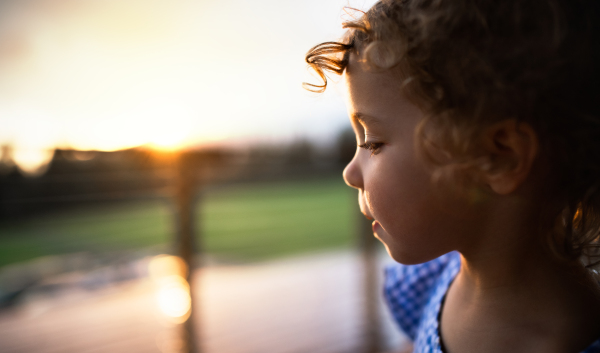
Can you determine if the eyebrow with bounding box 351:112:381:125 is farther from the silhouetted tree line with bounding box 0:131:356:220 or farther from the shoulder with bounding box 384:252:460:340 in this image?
the silhouetted tree line with bounding box 0:131:356:220

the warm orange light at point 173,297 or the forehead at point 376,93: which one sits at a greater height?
the forehead at point 376,93

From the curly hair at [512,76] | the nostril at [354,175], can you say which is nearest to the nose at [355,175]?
the nostril at [354,175]

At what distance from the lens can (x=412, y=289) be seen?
2.43ft

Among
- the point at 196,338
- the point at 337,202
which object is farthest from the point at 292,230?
the point at 196,338

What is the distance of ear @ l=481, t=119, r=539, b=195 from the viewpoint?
389 millimetres

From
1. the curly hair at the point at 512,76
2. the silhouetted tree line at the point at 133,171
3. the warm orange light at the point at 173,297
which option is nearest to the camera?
the curly hair at the point at 512,76

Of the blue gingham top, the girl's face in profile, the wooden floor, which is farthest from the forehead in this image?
the wooden floor

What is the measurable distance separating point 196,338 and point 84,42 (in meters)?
3.59

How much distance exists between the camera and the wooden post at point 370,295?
192 centimetres

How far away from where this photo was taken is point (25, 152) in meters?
1.28

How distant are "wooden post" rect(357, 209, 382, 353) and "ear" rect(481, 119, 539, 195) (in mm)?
1686

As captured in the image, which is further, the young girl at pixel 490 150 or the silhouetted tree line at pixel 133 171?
the silhouetted tree line at pixel 133 171

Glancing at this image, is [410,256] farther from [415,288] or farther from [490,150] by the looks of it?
[415,288]

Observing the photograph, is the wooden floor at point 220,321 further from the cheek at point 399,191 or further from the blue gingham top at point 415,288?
the cheek at point 399,191
